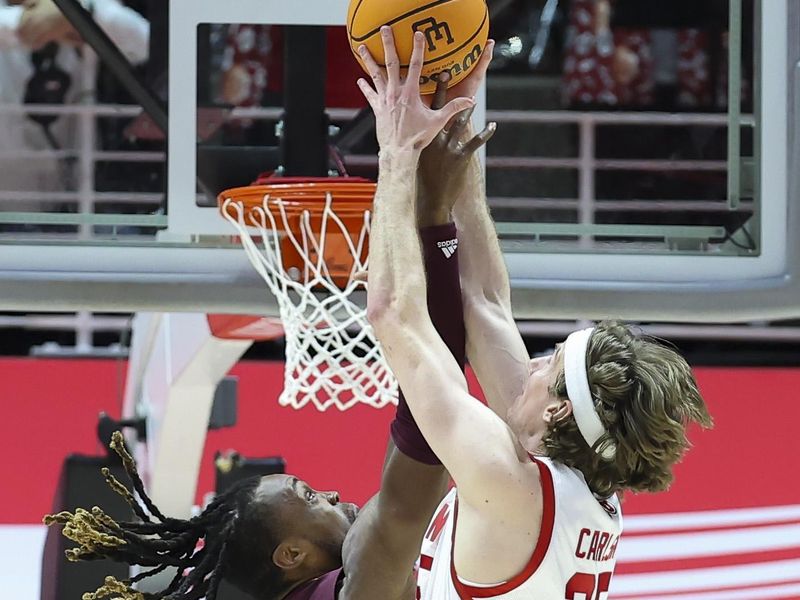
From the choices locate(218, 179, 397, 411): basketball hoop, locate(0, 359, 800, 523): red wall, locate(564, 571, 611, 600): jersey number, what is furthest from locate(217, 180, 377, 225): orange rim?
locate(0, 359, 800, 523): red wall

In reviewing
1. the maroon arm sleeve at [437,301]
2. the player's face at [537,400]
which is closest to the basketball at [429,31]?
the maroon arm sleeve at [437,301]

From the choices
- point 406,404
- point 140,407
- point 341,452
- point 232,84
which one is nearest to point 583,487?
point 406,404

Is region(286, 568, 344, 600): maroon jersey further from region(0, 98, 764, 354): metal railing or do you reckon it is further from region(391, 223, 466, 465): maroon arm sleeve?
region(0, 98, 764, 354): metal railing

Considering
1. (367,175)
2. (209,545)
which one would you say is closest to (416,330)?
(209,545)

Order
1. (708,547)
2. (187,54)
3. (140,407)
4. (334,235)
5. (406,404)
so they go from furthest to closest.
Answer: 1. (708,547)
2. (140,407)
3. (187,54)
4. (334,235)
5. (406,404)

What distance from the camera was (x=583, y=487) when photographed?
64.2 inches

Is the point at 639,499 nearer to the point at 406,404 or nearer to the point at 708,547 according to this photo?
the point at 708,547

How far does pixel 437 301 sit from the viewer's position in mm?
1763

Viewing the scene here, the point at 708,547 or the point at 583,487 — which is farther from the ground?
the point at 583,487

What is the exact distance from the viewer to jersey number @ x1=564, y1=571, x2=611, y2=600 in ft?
5.31

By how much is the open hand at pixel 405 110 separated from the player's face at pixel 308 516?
2.20 ft

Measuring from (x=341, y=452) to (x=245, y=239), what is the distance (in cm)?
248

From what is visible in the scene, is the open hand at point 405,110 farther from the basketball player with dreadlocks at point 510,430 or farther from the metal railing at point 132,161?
the metal railing at point 132,161

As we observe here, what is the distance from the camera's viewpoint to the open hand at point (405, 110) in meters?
1.59
